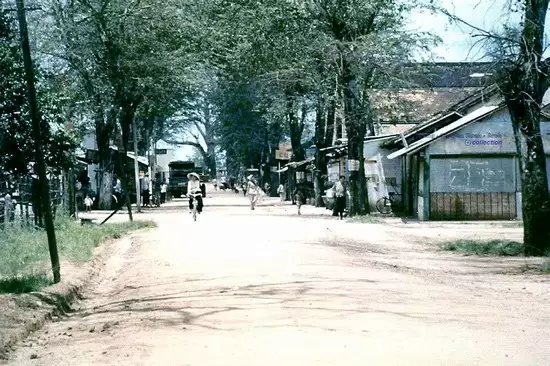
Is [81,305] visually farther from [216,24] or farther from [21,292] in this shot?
[216,24]

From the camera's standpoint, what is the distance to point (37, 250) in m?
16.0

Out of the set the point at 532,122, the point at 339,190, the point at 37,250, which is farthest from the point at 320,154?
the point at 37,250

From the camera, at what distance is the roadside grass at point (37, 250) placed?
12023 millimetres

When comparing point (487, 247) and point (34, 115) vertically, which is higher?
point (34, 115)

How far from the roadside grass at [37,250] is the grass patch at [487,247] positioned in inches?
315

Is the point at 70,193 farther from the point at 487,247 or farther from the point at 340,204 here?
the point at 487,247

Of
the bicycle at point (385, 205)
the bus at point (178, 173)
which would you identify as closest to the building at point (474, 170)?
the bicycle at point (385, 205)

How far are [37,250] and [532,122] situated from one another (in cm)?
992

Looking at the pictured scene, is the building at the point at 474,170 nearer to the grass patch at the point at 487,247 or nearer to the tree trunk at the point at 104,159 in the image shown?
the grass patch at the point at 487,247

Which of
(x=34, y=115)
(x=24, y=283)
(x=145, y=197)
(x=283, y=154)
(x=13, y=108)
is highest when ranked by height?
(x=283, y=154)

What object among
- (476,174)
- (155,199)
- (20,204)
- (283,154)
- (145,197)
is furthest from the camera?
(283,154)

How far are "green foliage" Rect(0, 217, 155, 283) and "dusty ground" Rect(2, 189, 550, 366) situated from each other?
966 mm

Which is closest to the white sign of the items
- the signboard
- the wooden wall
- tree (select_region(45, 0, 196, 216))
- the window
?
the window

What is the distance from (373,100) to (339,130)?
14.7 metres
